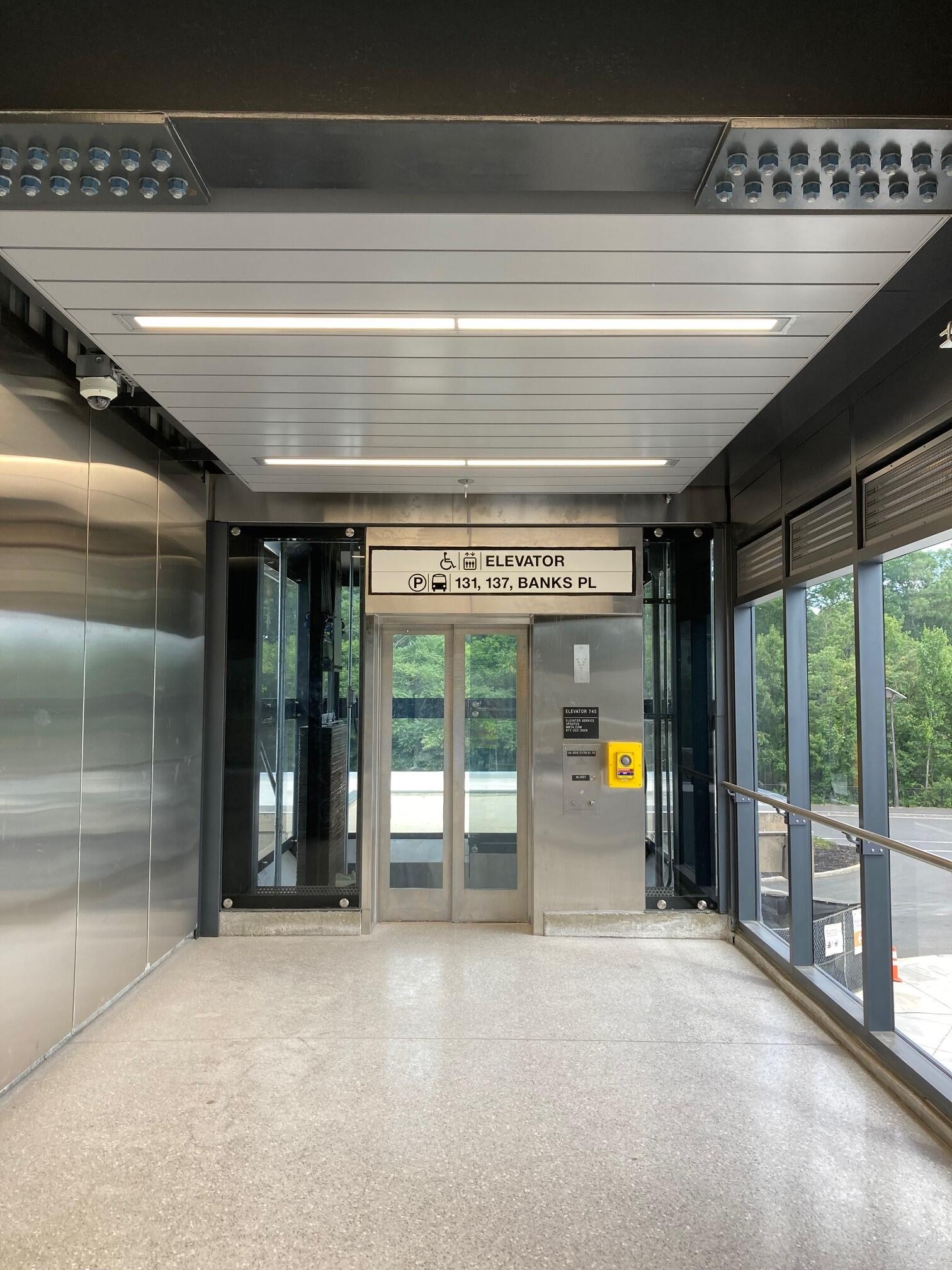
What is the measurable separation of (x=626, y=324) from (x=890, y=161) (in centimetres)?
A: 122

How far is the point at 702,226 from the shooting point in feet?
8.72

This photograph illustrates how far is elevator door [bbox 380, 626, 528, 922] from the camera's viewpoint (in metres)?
6.96

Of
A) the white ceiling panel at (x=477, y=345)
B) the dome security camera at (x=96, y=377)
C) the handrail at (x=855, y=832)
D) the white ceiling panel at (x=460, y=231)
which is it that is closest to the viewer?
the white ceiling panel at (x=460, y=231)

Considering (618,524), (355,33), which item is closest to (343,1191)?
(355,33)

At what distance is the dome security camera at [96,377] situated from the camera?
4.12 metres

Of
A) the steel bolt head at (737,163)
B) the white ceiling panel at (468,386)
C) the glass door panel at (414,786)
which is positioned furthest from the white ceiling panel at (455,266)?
the glass door panel at (414,786)

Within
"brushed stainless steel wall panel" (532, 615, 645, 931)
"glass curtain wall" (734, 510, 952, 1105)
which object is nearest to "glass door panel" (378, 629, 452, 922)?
"brushed stainless steel wall panel" (532, 615, 645, 931)

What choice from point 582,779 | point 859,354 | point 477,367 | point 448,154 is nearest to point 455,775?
point 582,779

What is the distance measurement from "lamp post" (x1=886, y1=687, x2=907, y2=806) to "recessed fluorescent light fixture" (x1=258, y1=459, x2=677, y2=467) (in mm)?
1906

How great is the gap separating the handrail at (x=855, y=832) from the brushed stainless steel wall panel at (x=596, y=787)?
3.17 feet

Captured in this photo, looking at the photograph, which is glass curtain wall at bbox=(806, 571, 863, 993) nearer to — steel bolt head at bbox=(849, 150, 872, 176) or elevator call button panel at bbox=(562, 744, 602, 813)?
elevator call button panel at bbox=(562, 744, 602, 813)

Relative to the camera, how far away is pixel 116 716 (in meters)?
5.00

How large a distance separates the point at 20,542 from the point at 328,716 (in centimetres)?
316

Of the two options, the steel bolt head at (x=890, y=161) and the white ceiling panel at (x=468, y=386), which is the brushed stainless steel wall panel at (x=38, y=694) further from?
the steel bolt head at (x=890, y=161)
